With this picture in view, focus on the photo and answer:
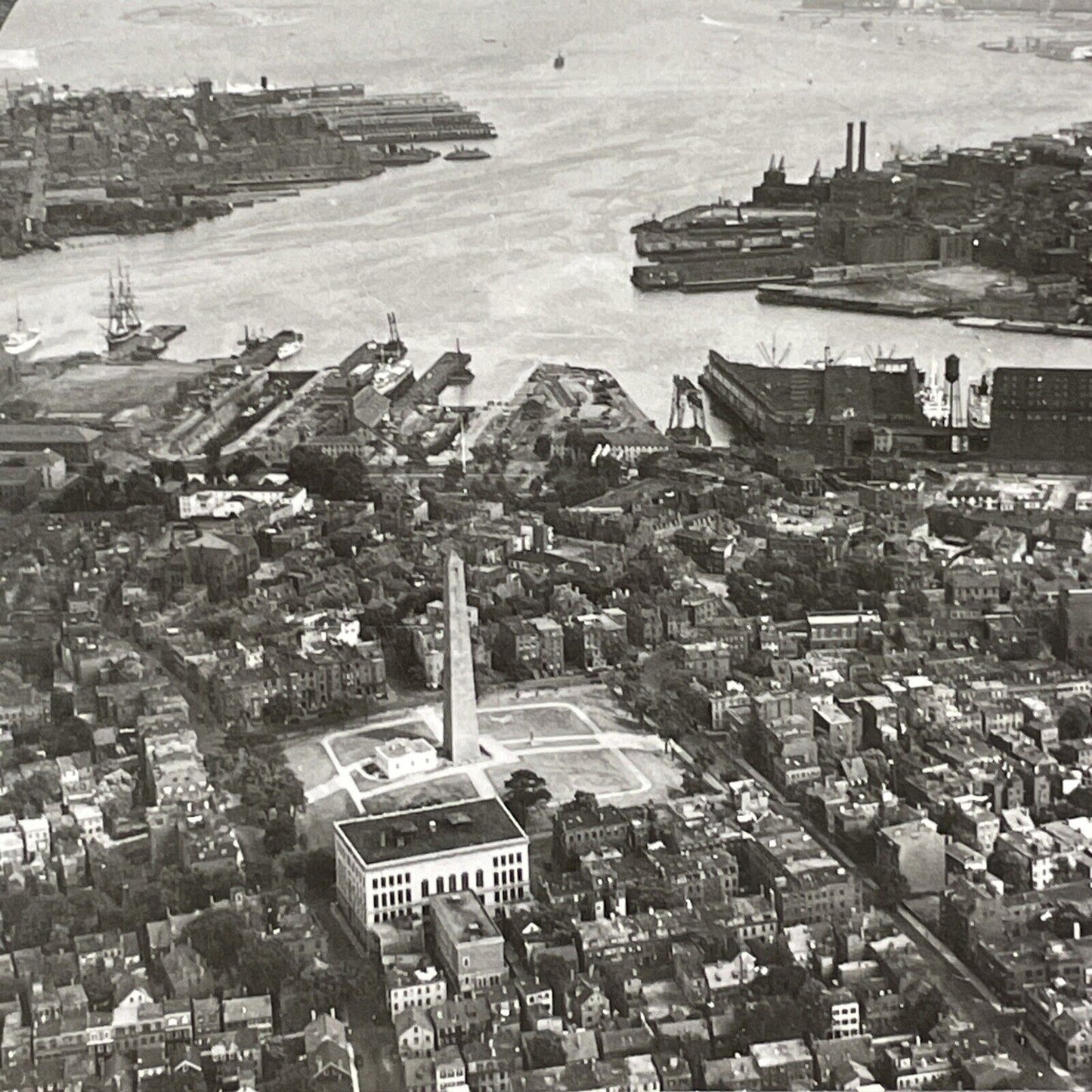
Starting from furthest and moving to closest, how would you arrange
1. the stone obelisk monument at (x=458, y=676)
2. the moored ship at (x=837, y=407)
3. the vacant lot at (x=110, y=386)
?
the vacant lot at (x=110, y=386), the moored ship at (x=837, y=407), the stone obelisk monument at (x=458, y=676)

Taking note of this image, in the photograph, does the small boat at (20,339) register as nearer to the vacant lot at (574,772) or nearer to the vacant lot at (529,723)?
the vacant lot at (529,723)

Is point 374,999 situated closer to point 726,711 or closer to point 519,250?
point 726,711

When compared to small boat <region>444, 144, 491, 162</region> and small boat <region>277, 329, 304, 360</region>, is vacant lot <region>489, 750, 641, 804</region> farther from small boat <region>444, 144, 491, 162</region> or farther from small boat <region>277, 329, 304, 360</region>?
small boat <region>444, 144, 491, 162</region>

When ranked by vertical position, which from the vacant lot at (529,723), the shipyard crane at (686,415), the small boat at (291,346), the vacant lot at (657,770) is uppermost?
the small boat at (291,346)

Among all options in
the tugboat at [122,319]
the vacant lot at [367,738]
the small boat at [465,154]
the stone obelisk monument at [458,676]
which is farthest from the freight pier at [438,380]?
the stone obelisk monument at [458,676]

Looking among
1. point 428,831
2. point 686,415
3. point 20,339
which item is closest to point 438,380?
point 686,415
